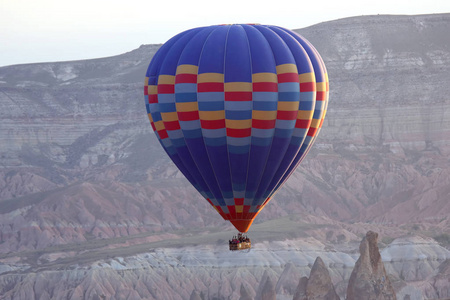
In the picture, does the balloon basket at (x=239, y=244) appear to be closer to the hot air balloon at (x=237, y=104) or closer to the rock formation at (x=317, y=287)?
the hot air balloon at (x=237, y=104)

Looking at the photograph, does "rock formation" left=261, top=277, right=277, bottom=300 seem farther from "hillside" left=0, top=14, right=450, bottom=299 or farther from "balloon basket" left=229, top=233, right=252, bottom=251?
"balloon basket" left=229, top=233, right=252, bottom=251

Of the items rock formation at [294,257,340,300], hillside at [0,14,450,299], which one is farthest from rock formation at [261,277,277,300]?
hillside at [0,14,450,299]

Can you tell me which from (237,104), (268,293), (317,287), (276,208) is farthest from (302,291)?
(276,208)

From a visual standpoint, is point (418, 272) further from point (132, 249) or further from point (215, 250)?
point (132, 249)

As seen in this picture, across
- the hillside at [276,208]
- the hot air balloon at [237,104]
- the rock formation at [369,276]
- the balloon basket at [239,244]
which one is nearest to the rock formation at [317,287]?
the rock formation at [369,276]

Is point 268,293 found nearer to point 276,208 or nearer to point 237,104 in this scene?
point 237,104

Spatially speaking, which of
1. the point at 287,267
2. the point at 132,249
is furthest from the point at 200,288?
the point at 132,249

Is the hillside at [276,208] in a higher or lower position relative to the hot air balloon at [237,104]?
lower
